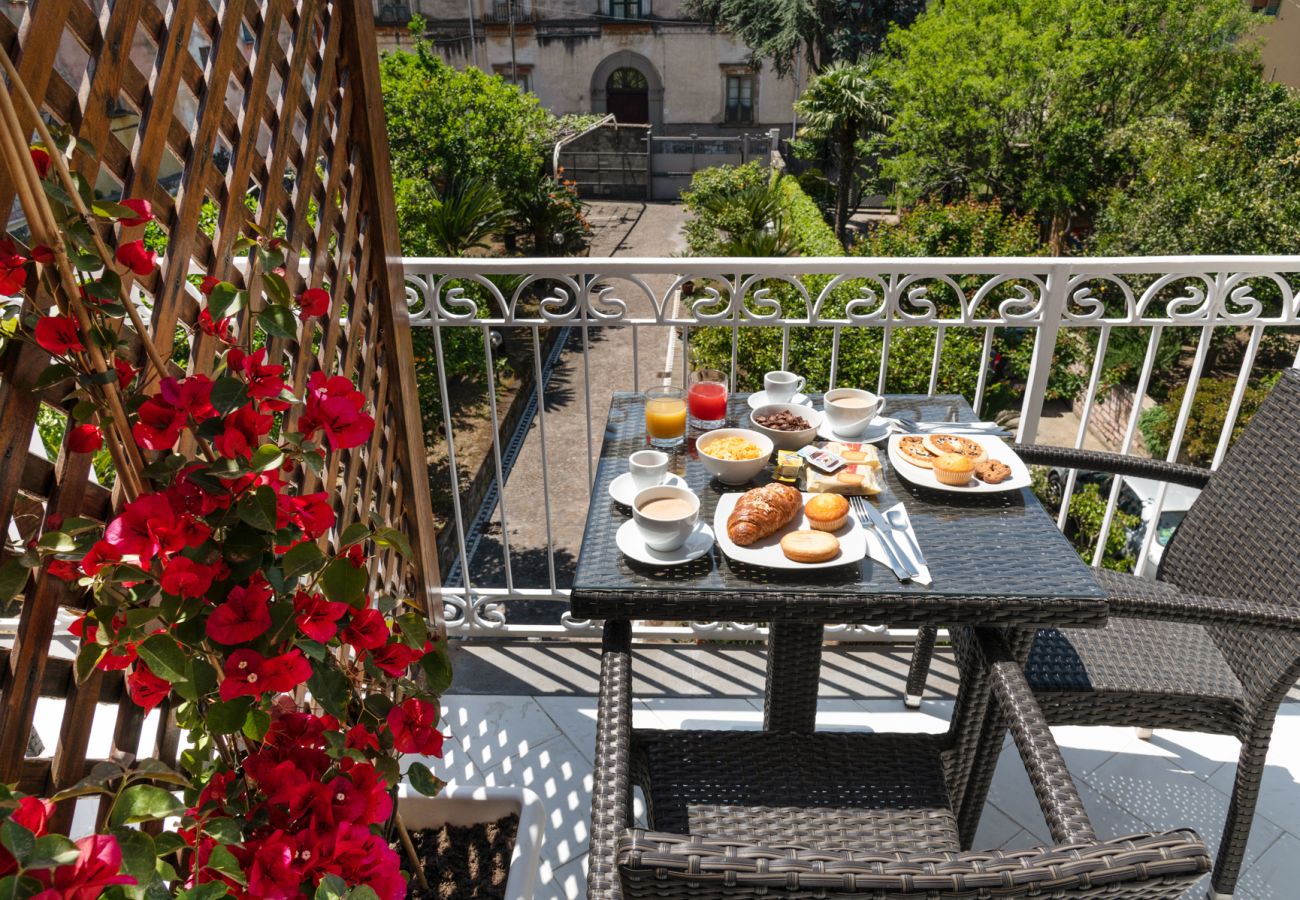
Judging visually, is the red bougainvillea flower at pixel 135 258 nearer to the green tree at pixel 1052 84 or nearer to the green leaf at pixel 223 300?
the green leaf at pixel 223 300

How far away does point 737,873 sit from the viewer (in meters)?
0.94

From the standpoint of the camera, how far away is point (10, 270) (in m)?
0.78

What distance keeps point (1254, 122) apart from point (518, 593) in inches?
730

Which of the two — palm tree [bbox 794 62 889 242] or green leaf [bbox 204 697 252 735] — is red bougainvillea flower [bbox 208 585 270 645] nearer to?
green leaf [bbox 204 697 252 735]

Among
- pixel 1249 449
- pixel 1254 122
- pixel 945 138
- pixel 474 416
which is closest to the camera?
pixel 1249 449

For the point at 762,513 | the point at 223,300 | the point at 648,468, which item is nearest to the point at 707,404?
the point at 648,468

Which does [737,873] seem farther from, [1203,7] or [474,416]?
[1203,7]

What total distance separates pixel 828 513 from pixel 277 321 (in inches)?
38.6

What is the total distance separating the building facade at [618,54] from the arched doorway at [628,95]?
50mm

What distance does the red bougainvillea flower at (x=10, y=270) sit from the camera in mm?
777

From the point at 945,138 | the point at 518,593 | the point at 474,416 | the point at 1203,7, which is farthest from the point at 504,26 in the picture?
the point at 518,593

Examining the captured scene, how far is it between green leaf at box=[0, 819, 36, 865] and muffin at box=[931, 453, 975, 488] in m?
1.55

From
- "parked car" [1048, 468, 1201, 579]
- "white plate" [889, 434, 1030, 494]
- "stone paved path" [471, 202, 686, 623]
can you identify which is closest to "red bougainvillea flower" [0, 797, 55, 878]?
"white plate" [889, 434, 1030, 494]

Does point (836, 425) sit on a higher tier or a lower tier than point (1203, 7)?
lower
